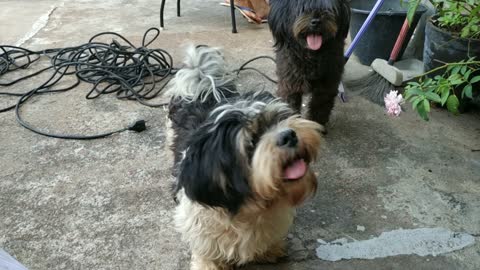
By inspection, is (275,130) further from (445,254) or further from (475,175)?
(475,175)

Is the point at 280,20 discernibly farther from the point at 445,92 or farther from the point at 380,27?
the point at 380,27

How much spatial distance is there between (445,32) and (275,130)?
1.96 meters

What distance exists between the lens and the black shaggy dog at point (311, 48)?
2410 millimetres

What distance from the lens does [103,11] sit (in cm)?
547

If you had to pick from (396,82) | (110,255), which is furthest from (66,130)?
(396,82)

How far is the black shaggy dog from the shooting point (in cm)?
241

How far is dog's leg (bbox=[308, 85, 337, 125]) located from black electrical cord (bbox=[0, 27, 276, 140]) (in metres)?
0.78

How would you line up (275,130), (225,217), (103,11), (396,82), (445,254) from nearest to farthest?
1. (275,130)
2. (225,217)
3. (445,254)
4. (396,82)
5. (103,11)

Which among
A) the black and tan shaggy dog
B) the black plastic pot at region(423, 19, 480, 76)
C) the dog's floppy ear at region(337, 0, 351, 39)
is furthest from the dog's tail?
the black plastic pot at region(423, 19, 480, 76)

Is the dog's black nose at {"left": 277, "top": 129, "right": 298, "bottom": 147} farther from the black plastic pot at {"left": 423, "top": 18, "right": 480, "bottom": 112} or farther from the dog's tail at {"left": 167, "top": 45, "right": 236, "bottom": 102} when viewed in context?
the black plastic pot at {"left": 423, "top": 18, "right": 480, "bottom": 112}

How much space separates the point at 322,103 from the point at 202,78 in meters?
1.00

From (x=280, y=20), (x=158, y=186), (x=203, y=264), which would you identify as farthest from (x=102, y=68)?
(x=203, y=264)

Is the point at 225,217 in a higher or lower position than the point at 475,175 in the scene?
higher

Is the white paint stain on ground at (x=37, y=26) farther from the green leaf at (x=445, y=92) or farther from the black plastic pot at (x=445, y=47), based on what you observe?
the green leaf at (x=445, y=92)
